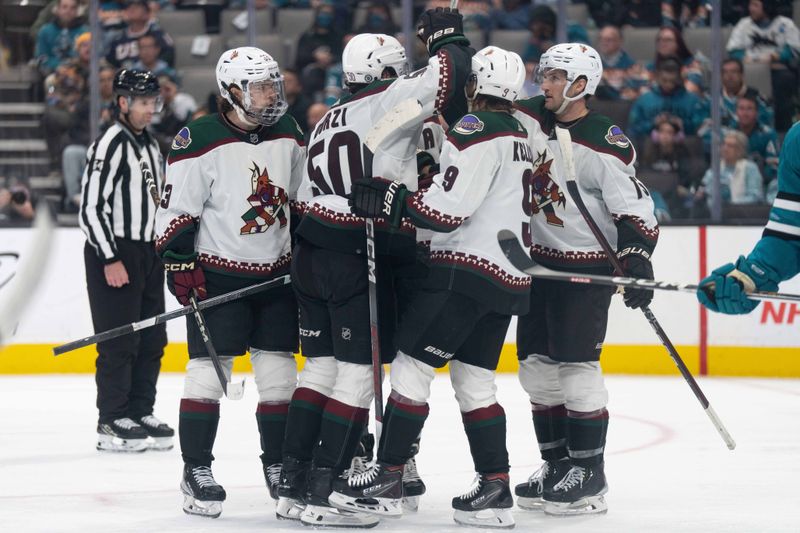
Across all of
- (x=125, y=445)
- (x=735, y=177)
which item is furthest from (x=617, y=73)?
(x=125, y=445)

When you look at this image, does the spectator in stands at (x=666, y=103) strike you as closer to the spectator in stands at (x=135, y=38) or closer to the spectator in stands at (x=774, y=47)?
the spectator in stands at (x=774, y=47)

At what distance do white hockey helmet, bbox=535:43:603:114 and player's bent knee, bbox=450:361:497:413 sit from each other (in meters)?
0.84

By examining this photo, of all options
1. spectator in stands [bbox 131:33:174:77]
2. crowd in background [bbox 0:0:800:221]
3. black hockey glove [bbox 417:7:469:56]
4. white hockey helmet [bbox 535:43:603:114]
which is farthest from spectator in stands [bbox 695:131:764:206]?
black hockey glove [bbox 417:7:469:56]

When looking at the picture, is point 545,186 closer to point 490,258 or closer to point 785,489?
point 490,258

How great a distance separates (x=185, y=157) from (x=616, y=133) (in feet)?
4.06

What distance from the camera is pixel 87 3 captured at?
24.9 feet

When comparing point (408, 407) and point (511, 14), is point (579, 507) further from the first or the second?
point (511, 14)

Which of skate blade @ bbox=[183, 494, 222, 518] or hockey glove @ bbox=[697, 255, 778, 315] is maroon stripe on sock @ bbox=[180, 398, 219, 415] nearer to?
skate blade @ bbox=[183, 494, 222, 518]

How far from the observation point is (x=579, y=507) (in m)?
3.78

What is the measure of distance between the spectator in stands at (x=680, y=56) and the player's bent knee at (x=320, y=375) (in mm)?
4188

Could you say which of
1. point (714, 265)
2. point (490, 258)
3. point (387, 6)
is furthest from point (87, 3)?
point (490, 258)

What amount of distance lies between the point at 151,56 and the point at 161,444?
358cm

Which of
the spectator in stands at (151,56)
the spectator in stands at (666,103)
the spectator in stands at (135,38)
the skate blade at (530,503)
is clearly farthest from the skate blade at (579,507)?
the spectator in stands at (151,56)

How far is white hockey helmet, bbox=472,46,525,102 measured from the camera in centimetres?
352
